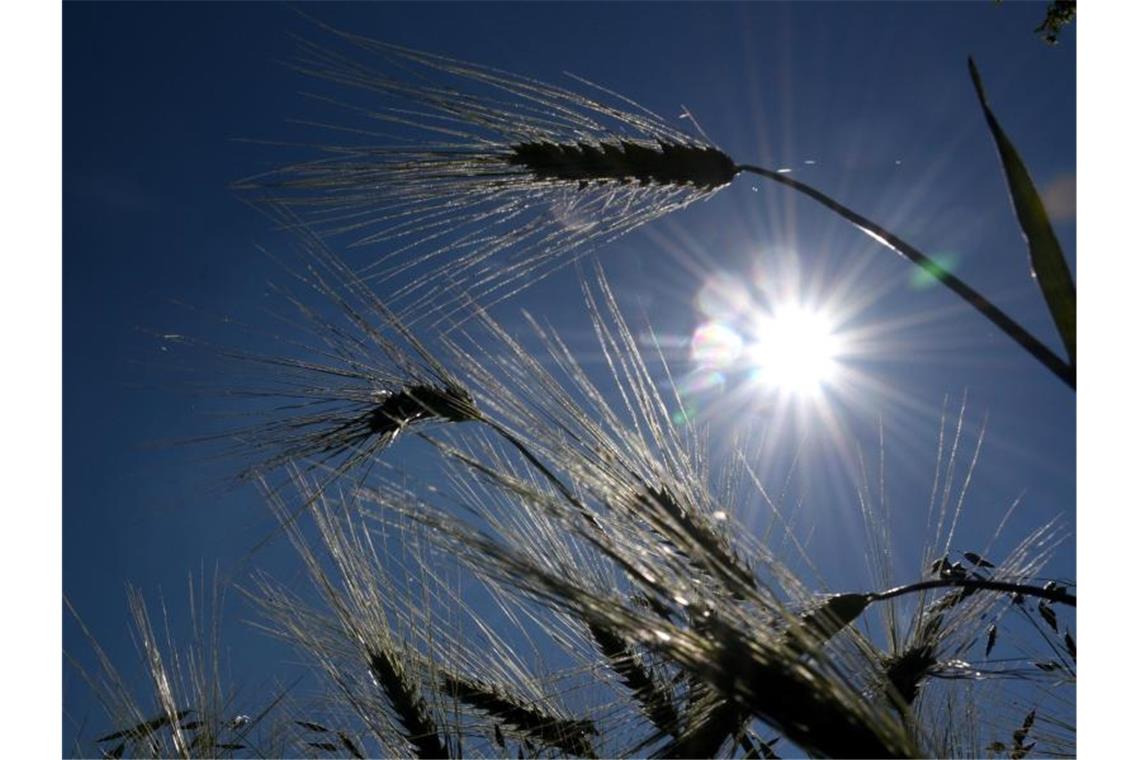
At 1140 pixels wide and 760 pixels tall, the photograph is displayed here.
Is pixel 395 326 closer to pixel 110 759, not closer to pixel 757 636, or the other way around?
pixel 757 636

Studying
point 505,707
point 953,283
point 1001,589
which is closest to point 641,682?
point 505,707

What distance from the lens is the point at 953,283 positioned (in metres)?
1.28

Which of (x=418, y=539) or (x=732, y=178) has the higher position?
(x=732, y=178)

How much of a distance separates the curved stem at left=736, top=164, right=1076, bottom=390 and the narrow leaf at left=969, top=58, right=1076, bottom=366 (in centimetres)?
3

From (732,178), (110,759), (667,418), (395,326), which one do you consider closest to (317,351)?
(395,326)

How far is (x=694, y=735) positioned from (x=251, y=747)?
1503 millimetres

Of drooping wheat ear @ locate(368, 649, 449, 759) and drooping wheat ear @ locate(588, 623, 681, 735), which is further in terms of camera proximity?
drooping wheat ear @ locate(368, 649, 449, 759)

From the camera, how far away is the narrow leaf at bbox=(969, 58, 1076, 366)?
42.3 inches

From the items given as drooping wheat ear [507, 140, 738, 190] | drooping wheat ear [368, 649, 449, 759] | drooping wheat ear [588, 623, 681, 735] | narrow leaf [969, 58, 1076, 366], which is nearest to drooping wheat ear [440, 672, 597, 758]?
drooping wheat ear [368, 649, 449, 759]

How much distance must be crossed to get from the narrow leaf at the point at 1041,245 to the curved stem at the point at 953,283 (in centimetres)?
3

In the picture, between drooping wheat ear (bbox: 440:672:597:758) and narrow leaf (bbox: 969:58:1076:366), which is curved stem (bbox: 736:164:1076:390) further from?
drooping wheat ear (bbox: 440:672:597:758)

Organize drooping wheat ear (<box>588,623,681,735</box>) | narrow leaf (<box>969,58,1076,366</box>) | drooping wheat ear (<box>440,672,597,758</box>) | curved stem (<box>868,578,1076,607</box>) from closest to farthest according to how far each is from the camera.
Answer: narrow leaf (<box>969,58,1076,366</box>)
curved stem (<box>868,578,1076,607</box>)
drooping wheat ear (<box>588,623,681,735</box>)
drooping wheat ear (<box>440,672,597,758</box>)

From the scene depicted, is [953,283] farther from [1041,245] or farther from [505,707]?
[505,707]

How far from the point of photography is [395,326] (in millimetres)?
1874
